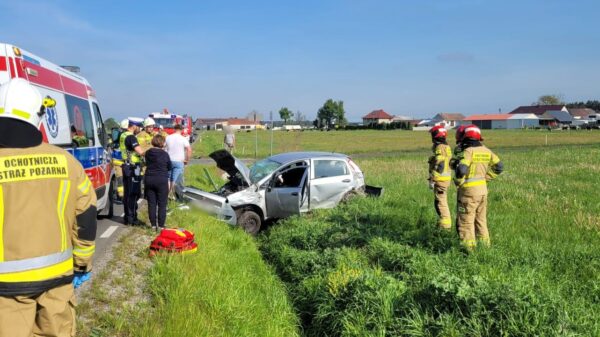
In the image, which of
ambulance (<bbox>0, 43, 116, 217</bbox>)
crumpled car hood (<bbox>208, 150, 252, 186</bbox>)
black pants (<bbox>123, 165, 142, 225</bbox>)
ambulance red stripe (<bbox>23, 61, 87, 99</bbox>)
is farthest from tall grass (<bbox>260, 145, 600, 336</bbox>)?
ambulance red stripe (<bbox>23, 61, 87, 99</bbox>)

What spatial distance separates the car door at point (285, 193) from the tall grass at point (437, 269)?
27cm

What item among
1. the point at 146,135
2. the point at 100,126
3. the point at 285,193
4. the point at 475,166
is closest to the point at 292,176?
the point at 285,193

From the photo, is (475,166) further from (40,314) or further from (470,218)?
(40,314)

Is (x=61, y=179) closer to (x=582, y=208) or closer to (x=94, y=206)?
(x=94, y=206)

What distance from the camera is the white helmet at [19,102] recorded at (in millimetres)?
2346

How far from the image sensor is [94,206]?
8.89 ft

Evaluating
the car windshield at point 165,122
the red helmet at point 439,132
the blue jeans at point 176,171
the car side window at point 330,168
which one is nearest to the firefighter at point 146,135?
the blue jeans at point 176,171

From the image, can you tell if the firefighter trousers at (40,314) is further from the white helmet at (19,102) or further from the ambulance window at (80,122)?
the ambulance window at (80,122)

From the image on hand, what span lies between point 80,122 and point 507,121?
4958 inches

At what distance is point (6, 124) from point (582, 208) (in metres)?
9.46

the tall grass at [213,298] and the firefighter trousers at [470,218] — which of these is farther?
the firefighter trousers at [470,218]

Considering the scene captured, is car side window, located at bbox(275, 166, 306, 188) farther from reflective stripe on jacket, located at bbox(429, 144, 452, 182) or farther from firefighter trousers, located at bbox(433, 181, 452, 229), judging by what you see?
firefighter trousers, located at bbox(433, 181, 452, 229)

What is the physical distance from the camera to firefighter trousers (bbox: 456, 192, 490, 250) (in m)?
6.41

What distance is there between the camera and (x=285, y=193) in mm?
9016
